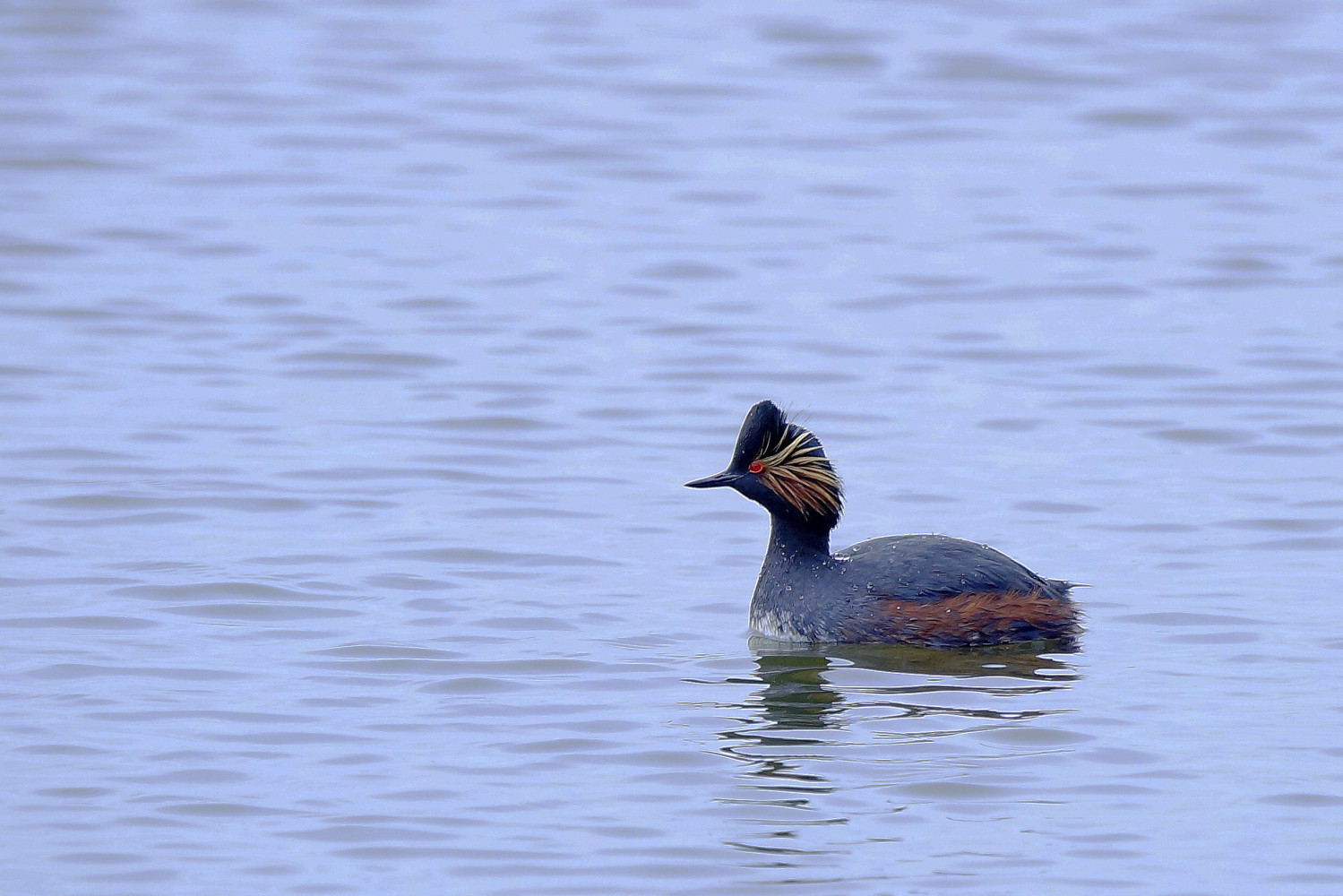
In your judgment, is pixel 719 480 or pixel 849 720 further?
pixel 719 480

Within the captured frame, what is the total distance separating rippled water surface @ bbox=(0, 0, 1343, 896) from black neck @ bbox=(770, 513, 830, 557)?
618 millimetres

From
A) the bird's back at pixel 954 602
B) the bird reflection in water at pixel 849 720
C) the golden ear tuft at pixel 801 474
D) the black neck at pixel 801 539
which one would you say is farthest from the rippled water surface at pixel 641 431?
the golden ear tuft at pixel 801 474

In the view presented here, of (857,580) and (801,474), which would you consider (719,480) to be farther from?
(857,580)

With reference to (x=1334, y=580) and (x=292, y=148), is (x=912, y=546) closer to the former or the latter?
(x=1334, y=580)

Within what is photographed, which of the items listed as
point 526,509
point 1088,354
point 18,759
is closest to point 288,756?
point 18,759

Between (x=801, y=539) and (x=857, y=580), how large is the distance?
1.56 ft

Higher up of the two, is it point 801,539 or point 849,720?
point 801,539

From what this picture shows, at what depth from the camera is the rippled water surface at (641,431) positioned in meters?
8.17

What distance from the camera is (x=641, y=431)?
14.4 m

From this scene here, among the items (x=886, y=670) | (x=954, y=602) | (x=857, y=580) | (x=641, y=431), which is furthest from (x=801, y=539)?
(x=641, y=431)

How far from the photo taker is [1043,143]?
2217cm

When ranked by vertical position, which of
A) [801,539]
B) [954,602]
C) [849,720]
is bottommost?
[849,720]

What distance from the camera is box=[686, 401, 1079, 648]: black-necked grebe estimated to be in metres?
10.2

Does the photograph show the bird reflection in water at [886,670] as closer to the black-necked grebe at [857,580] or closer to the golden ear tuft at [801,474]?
the black-necked grebe at [857,580]
